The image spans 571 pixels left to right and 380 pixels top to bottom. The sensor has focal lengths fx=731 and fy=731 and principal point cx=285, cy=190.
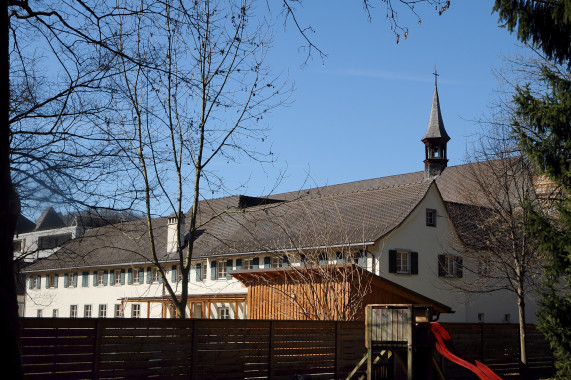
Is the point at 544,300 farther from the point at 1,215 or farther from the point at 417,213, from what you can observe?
the point at 417,213

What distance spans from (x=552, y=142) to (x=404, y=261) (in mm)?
20472

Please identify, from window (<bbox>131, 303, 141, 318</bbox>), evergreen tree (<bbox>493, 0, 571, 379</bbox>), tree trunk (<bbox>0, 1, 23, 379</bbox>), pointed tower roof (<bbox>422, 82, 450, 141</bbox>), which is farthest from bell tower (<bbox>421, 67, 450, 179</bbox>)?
tree trunk (<bbox>0, 1, 23, 379</bbox>)

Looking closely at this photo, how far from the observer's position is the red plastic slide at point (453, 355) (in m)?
11.0

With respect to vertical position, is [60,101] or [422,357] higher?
[60,101]

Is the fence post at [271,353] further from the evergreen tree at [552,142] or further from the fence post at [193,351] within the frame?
the evergreen tree at [552,142]

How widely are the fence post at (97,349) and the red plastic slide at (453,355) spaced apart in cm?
556

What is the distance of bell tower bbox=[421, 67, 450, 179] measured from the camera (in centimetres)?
5391

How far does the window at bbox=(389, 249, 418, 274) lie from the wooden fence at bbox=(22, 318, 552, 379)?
44.5ft

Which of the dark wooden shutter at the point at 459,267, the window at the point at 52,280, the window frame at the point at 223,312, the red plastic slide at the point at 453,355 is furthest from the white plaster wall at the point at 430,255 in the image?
the window at the point at 52,280

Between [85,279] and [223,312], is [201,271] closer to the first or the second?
[223,312]

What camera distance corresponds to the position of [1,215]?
18.4 ft

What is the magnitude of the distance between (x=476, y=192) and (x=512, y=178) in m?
2.93

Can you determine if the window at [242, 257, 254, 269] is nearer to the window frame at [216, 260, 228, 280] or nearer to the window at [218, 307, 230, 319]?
the window frame at [216, 260, 228, 280]

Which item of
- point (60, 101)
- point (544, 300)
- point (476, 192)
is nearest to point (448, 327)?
point (544, 300)
